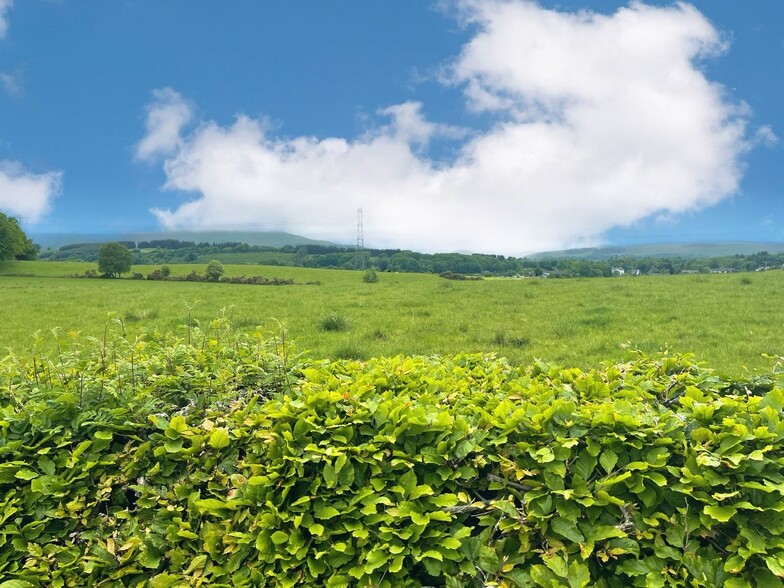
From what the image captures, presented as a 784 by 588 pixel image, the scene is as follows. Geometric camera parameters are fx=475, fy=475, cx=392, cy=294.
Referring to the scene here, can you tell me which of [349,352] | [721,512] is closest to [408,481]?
[721,512]

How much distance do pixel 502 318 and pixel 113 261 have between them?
7453 cm

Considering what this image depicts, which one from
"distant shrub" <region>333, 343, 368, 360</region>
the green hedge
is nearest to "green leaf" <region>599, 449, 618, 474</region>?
the green hedge

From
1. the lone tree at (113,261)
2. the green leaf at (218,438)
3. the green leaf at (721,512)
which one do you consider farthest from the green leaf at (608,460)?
the lone tree at (113,261)

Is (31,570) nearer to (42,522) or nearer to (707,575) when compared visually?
(42,522)

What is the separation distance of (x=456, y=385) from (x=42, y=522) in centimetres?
348

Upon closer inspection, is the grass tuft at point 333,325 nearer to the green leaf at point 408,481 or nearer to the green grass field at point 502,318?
the green grass field at point 502,318

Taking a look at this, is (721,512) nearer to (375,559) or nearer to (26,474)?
(375,559)

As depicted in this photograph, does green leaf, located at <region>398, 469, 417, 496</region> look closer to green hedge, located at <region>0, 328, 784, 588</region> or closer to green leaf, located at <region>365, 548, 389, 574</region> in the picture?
green hedge, located at <region>0, 328, 784, 588</region>

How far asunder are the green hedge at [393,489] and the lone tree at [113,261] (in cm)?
7909

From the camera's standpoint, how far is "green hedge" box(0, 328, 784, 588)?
3109 millimetres

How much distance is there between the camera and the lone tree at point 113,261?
2896 inches

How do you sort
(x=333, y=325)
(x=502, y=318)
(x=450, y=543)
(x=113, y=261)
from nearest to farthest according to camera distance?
(x=450, y=543) → (x=333, y=325) → (x=502, y=318) → (x=113, y=261)

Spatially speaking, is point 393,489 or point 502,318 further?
point 502,318

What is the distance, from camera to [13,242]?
84.1m
